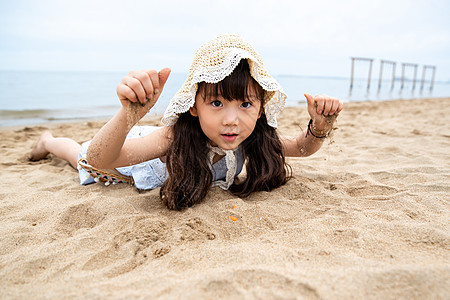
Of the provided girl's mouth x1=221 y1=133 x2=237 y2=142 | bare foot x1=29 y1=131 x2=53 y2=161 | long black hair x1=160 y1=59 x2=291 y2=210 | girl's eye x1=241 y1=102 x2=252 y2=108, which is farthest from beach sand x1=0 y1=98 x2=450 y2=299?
bare foot x1=29 y1=131 x2=53 y2=161

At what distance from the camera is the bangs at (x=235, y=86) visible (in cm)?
204

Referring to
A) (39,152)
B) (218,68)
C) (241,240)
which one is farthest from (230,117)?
(39,152)

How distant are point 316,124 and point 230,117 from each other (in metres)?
0.86

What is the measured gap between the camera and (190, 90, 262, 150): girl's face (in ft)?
6.75

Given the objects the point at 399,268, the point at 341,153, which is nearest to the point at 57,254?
the point at 399,268

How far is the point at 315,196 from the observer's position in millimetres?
2350

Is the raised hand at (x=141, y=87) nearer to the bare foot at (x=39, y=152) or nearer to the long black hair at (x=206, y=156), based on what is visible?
the long black hair at (x=206, y=156)

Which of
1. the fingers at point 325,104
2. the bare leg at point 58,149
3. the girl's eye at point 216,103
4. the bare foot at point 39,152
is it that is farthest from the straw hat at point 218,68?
the bare foot at point 39,152

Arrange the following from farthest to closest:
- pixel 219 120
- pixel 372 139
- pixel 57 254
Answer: pixel 372 139 < pixel 219 120 < pixel 57 254

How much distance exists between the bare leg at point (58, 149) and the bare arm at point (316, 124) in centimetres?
231

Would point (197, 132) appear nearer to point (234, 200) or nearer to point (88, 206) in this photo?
point (234, 200)

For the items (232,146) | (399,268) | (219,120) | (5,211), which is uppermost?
(219,120)

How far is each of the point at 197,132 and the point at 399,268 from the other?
5.17 ft

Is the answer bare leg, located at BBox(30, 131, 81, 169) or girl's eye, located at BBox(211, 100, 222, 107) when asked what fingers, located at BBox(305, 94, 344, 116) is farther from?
bare leg, located at BBox(30, 131, 81, 169)
